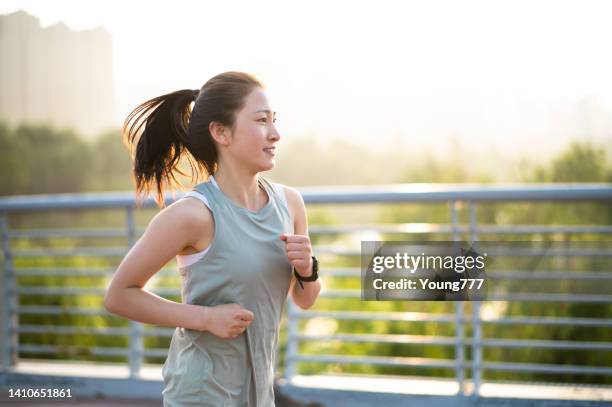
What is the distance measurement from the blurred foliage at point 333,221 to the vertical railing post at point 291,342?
416mm

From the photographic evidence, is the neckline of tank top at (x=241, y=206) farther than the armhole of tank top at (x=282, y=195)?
No

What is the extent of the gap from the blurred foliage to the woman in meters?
1.98

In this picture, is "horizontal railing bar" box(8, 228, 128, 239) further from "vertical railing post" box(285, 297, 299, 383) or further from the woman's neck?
the woman's neck

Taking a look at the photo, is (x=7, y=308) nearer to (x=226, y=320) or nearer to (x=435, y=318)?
(x=435, y=318)

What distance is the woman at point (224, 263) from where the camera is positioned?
5.81 feet

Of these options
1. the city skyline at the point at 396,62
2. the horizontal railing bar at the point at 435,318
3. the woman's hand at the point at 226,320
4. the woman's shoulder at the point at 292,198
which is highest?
the city skyline at the point at 396,62

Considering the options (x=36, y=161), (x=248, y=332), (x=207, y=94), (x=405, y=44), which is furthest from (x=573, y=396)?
(x=36, y=161)

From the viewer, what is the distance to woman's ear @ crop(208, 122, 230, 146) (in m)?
1.88

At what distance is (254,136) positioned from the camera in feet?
6.05

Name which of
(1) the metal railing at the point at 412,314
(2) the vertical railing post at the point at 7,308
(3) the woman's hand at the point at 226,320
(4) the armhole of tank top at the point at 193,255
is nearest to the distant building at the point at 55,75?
(2) the vertical railing post at the point at 7,308

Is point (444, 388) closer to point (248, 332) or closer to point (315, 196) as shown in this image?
point (315, 196)

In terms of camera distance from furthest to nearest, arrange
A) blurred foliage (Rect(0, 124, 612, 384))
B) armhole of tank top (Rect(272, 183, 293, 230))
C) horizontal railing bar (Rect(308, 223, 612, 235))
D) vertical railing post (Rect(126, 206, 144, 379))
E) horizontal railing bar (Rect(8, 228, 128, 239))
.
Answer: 1. blurred foliage (Rect(0, 124, 612, 384))
2. horizontal railing bar (Rect(8, 228, 128, 239))
3. vertical railing post (Rect(126, 206, 144, 379))
4. horizontal railing bar (Rect(308, 223, 612, 235))
5. armhole of tank top (Rect(272, 183, 293, 230))

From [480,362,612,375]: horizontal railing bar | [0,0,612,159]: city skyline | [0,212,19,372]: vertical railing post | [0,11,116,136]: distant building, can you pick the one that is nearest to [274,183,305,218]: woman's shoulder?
[480,362,612,375]: horizontal railing bar

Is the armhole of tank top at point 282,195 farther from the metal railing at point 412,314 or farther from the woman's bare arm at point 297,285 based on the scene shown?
the metal railing at point 412,314
